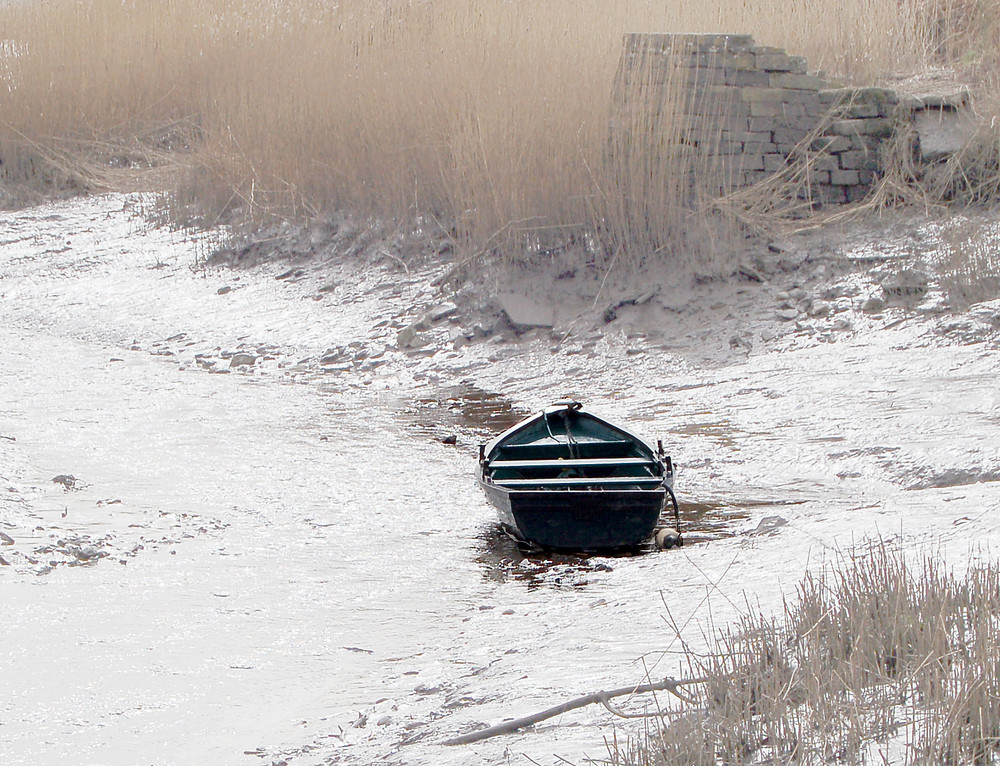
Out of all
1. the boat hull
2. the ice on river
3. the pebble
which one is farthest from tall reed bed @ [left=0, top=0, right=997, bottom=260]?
the boat hull

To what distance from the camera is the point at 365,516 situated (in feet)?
19.7

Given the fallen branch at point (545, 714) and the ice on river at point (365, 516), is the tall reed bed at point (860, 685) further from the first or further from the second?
the ice on river at point (365, 516)

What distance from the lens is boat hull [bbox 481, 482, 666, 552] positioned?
534 centimetres

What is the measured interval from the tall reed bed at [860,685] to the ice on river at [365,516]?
0.38m

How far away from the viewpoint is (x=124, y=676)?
13.2 ft

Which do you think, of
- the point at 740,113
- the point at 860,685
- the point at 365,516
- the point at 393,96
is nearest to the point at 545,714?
the point at 860,685

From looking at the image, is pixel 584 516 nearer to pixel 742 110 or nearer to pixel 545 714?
pixel 545 714

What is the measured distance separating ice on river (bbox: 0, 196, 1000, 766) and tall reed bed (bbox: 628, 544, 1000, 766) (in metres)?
0.38

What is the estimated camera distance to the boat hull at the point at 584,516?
5.34m

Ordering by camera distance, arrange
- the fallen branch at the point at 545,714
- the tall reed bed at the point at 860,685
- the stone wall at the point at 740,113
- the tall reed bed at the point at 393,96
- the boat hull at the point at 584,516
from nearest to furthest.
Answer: the tall reed bed at the point at 860,685
the fallen branch at the point at 545,714
the boat hull at the point at 584,516
the stone wall at the point at 740,113
the tall reed bed at the point at 393,96

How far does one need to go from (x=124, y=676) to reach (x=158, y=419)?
12.9 ft

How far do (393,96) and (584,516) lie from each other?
6842 mm

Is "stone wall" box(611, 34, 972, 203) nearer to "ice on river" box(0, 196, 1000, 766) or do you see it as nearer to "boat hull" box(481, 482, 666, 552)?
"ice on river" box(0, 196, 1000, 766)

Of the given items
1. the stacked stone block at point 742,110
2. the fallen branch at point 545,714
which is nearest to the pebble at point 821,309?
the stacked stone block at point 742,110
